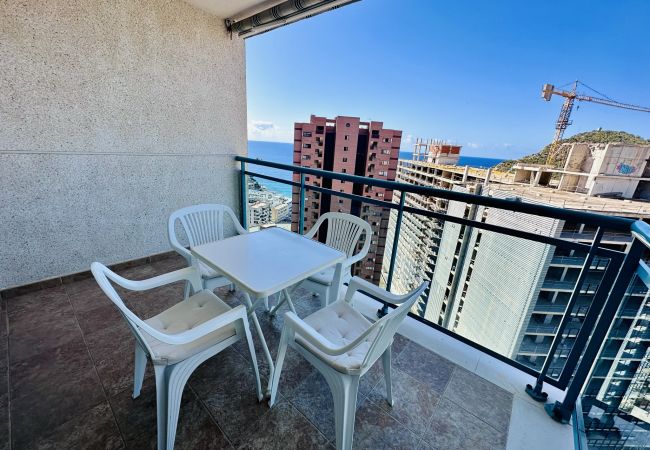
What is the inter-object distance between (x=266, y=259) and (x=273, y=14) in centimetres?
256

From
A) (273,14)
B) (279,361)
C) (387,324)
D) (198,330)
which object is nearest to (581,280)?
(387,324)

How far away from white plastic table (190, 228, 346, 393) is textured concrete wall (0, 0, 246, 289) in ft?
5.74

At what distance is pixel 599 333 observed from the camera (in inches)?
48.8

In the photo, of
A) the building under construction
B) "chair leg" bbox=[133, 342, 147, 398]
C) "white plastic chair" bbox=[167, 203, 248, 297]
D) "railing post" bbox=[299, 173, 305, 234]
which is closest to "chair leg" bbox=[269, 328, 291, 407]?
"chair leg" bbox=[133, 342, 147, 398]

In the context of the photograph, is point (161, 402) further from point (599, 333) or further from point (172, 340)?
point (599, 333)

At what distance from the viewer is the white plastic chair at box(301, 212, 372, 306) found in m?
1.87

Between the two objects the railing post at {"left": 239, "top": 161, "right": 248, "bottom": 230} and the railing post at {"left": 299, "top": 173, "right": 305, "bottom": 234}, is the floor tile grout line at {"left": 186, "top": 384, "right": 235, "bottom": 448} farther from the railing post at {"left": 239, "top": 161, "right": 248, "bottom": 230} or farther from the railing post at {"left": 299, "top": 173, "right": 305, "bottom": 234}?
the railing post at {"left": 239, "top": 161, "right": 248, "bottom": 230}

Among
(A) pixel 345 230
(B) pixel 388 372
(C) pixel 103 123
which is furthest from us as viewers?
(C) pixel 103 123

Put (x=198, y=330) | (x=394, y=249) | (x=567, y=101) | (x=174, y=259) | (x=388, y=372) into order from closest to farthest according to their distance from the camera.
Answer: (x=198, y=330)
(x=388, y=372)
(x=394, y=249)
(x=174, y=259)
(x=567, y=101)

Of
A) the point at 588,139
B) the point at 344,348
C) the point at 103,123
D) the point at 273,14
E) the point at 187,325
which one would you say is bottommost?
the point at 187,325

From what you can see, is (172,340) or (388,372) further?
(388,372)

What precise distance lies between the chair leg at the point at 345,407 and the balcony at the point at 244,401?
202 millimetres

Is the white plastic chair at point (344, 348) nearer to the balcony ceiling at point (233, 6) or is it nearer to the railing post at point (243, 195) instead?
the railing post at point (243, 195)

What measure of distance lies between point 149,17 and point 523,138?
26.1 meters
